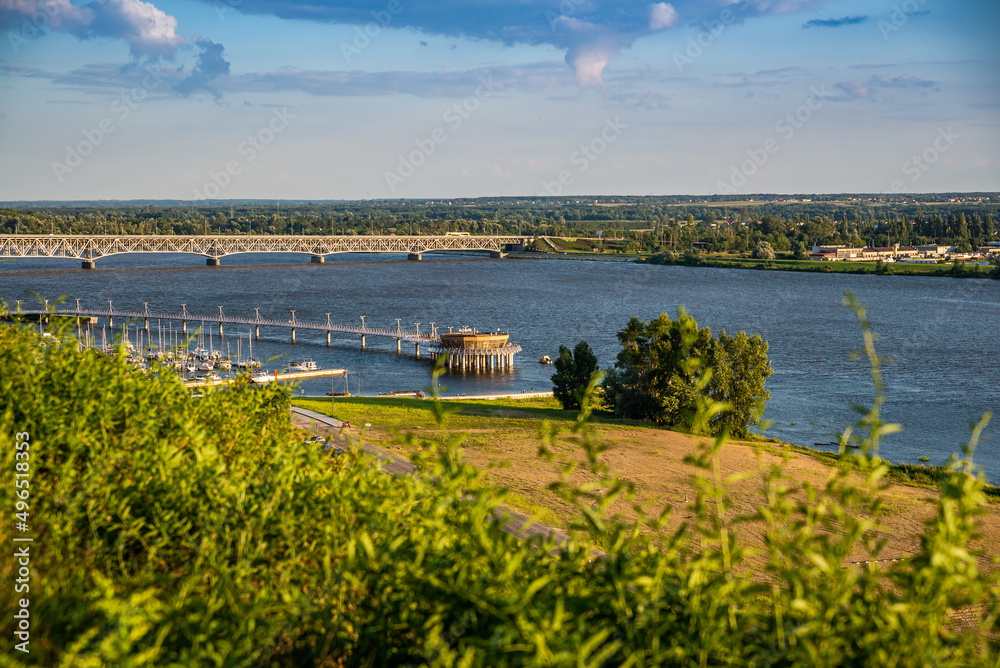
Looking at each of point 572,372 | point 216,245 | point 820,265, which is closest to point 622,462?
point 572,372

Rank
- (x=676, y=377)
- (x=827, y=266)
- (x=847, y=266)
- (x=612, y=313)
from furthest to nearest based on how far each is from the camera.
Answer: (x=827, y=266) → (x=847, y=266) → (x=612, y=313) → (x=676, y=377)

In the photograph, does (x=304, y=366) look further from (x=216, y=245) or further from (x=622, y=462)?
(x=216, y=245)

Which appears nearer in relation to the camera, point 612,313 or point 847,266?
point 612,313

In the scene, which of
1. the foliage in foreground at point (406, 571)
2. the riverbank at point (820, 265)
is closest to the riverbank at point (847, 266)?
the riverbank at point (820, 265)

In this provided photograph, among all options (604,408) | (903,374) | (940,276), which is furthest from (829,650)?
(940,276)

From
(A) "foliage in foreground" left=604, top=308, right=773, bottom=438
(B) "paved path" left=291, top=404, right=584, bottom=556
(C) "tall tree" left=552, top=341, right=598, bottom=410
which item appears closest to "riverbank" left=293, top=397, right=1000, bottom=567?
(B) "paved path" left=291, top=404, right=584, bottom=556

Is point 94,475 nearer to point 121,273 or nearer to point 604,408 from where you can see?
point 604,408
